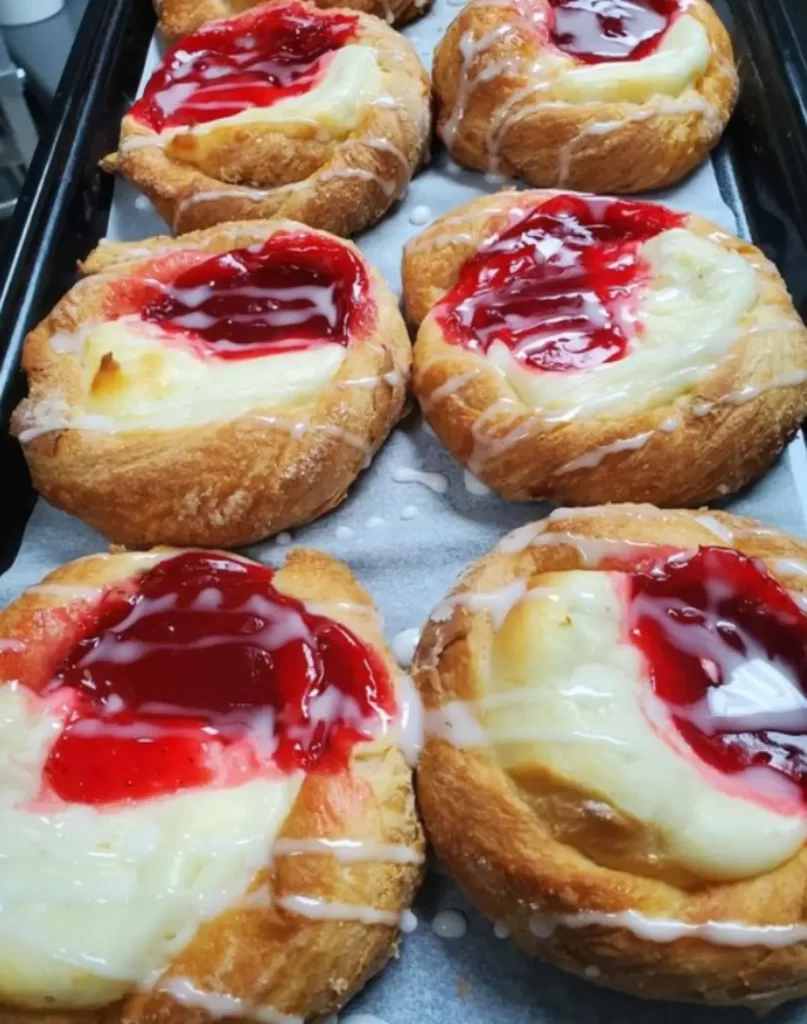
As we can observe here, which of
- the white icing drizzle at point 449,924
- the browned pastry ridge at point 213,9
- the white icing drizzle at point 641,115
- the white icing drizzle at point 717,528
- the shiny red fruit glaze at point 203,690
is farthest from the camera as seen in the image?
the browned pastry ridge at point 213,9

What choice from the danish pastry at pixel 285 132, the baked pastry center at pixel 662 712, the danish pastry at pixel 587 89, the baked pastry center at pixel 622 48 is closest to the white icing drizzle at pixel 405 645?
the baked pastry center at pixel 662 712

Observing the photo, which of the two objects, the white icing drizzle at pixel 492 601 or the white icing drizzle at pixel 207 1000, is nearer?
the white icing drizzle at pixel 207 1000

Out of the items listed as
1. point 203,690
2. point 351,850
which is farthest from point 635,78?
point 351,850

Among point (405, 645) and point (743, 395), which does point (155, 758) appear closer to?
point (405, 645)

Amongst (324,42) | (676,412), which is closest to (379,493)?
(676,412)

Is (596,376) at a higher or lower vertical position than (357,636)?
higher

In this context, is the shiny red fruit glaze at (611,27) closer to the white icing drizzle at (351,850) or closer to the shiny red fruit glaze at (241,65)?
the shiny red fruit glaze at (241,65)

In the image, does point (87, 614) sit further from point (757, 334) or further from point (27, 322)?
point (757, 334)

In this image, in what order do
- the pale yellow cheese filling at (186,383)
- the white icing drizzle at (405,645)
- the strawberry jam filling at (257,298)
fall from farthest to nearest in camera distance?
the strawberry jam filling at (257,298) → the pale yellow cheese filling at (186,383) → the white icing drizzle at (405,645)
